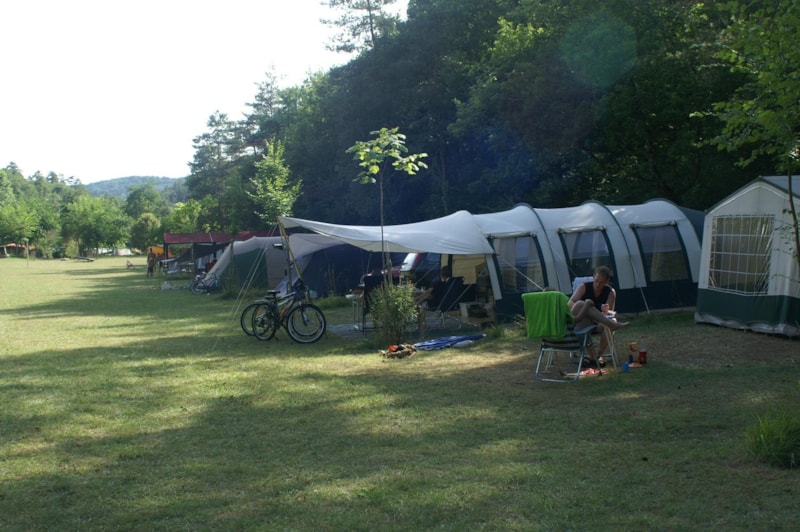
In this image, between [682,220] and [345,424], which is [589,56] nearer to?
[682,220]

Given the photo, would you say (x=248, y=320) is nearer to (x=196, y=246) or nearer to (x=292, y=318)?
(x=292, y=318)

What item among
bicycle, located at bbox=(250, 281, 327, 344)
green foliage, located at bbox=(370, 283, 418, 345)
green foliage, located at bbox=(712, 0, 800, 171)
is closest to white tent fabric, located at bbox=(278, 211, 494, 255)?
green foliage, located at bbox=(370, 283, 418, 345)

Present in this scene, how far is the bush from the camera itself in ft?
14.7

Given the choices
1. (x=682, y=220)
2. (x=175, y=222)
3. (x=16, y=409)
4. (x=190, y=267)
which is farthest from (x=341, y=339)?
(x=175, y=222)

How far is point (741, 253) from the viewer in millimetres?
10438

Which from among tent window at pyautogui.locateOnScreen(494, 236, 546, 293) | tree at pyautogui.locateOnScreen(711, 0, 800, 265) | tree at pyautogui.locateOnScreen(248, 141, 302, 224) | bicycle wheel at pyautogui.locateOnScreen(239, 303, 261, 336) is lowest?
bicycle wheel at pyautogui.locateOnScreen(239, 303, 261, 336)

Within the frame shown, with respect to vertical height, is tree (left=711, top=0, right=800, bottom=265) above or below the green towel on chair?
above

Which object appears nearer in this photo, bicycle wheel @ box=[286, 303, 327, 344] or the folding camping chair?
the folding camping chair

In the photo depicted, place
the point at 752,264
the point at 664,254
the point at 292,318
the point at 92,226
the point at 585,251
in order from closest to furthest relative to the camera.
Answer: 1. the point at 752,264
2. the point at 292,318
3. the point at 585,251
4. the point at 664,254
5. the point at 92,226

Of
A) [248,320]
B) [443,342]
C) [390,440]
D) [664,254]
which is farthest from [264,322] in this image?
[664,254]

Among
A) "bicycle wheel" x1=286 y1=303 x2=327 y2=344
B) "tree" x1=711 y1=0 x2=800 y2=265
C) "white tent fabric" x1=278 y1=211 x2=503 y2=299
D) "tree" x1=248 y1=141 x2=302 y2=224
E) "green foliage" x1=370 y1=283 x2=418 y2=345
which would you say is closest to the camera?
"tree" x1=711 y1=0 x2=800 y2=265

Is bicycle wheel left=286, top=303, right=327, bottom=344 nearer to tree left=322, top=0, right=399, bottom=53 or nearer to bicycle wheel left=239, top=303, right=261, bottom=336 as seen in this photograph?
bicycle wheel left=239, top=303, right=261, bottom=336

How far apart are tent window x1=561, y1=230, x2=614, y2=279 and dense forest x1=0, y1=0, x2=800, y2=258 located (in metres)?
2.65

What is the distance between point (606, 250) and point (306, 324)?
521cm
